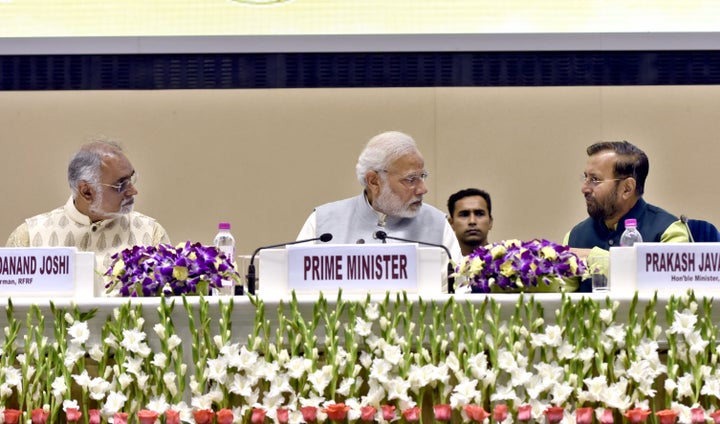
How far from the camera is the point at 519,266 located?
2373 millimetres

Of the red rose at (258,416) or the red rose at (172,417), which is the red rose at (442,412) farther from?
the red rose at (172,417)

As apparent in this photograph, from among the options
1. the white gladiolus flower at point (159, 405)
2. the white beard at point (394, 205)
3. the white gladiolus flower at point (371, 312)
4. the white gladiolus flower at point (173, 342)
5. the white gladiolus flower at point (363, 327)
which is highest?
the white beard at point (394, 205)

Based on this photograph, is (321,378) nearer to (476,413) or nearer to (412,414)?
(412,414)

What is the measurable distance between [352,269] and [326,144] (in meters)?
3.28

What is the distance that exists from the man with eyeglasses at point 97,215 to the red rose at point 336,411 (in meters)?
1.75

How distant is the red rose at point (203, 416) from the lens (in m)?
2.15

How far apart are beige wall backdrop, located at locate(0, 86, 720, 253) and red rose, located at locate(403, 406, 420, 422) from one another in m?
3.40

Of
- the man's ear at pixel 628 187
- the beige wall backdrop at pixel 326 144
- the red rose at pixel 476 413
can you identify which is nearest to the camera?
the red rose at pixel 476 413

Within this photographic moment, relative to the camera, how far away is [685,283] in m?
2.32

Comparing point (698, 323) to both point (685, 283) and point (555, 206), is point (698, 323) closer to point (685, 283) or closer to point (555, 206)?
point (685, 283)

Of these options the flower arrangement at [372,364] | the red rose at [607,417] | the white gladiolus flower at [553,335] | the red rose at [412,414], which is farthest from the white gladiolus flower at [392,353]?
the red rose at [607,417]

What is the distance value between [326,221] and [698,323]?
71.3 inches

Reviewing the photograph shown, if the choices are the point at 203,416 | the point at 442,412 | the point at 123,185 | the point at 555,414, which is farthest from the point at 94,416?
the point at 123,185

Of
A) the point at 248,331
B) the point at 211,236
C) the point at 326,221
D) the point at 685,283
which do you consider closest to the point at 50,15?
the point at 211,236
